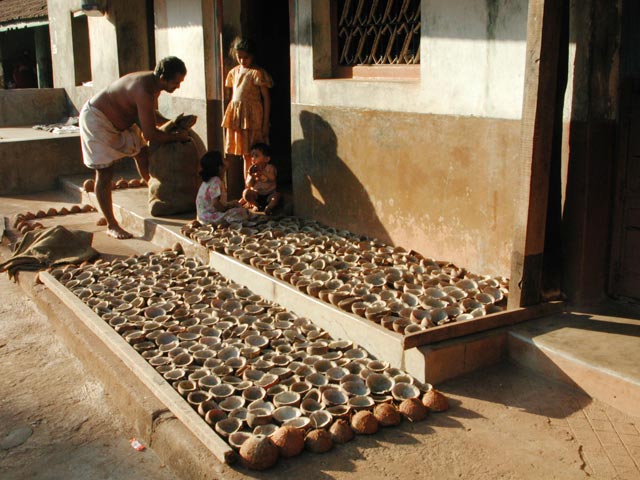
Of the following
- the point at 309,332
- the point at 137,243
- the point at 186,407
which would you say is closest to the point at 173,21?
the point at 137,243

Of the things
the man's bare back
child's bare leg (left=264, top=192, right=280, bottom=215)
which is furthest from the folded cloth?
child's bare leg (left=264, top=192, right=280, bottom=215)

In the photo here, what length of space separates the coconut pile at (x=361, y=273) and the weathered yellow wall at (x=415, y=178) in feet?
0.47

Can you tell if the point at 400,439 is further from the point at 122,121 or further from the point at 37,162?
the point at 37,162

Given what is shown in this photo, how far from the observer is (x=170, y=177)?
7.02 metres

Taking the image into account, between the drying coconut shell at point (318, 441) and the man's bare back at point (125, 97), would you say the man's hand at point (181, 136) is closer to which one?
the man's bare back at point (125, 97)

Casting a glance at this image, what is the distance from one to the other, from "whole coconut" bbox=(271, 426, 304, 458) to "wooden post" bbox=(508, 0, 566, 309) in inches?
62.1

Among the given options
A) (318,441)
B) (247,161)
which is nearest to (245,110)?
(247,161)

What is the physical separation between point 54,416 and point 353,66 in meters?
3.68

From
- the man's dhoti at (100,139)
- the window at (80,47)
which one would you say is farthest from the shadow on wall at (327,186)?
the window at (80,47)

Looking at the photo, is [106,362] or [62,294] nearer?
[106,362]

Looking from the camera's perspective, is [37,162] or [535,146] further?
[37,162]

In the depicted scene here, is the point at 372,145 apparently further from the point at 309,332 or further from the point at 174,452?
the point at 174,452

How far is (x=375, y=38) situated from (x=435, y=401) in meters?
3.40

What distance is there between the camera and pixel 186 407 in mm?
3379
